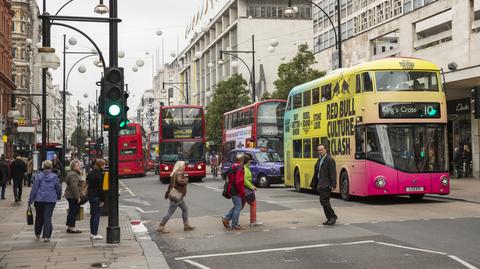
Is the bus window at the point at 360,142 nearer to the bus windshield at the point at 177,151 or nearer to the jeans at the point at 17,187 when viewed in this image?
the jeans at the point at 17,187

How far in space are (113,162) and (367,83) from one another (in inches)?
377

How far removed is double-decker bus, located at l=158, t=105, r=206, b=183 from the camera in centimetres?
3594

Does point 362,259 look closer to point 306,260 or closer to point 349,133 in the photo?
point 306,260

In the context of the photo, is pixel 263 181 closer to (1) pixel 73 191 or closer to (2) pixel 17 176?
(2) pixel 17 176

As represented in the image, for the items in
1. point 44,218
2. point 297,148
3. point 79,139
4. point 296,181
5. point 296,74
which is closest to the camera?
point 44,218

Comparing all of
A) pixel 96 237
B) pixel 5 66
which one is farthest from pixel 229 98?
pixel 96 237

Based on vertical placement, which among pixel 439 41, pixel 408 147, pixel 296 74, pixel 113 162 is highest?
pixel 439 41

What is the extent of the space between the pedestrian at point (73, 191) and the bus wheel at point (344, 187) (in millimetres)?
9516

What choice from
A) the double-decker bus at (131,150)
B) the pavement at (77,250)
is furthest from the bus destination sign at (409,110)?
the double-decker bus at (131,150)

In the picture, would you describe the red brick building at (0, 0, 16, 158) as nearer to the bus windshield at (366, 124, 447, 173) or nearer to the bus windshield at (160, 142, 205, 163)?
the bus windshield at (160, 142, 205, 163)

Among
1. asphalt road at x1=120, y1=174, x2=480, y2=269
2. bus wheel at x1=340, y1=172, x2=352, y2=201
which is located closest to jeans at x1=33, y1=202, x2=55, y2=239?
asphalt road at x1=120, y1=174, x2=480, y2=269

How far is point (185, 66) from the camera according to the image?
125m

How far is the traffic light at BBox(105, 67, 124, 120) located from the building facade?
63.9ft

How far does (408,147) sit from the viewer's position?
60.2 ft
